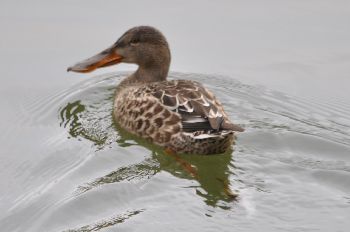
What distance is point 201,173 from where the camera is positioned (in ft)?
25.4

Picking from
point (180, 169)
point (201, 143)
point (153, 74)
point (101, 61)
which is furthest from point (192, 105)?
point (101, 61)

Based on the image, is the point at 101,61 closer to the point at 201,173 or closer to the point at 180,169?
the point at 180,169

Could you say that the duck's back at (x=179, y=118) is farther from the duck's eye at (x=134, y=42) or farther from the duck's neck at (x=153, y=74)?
the duck's eye at (x=134, y=42)

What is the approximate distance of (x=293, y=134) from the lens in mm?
8516

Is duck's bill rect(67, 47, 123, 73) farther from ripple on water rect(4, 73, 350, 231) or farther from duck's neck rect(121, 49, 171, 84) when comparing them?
ripple on water rect(4, 73, 350, 231)

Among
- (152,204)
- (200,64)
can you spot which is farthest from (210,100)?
(200,64)

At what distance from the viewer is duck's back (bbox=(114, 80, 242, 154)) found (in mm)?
7742

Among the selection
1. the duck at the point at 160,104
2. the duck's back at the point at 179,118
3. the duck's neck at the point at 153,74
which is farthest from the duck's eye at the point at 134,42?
the duck's back at the point at 179,118

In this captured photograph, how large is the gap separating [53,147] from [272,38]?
390cm

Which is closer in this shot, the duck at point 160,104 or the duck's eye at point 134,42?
the duck at point 160,104

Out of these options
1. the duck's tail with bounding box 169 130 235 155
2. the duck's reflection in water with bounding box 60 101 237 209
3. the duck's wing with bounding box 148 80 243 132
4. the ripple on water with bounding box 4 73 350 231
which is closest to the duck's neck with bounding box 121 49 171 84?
the ripple on water with bounding box 4 73 350 231

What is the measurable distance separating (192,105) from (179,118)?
0.19 meters

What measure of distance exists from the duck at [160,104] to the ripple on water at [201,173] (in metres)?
0.16

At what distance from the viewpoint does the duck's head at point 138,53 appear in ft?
30.0
